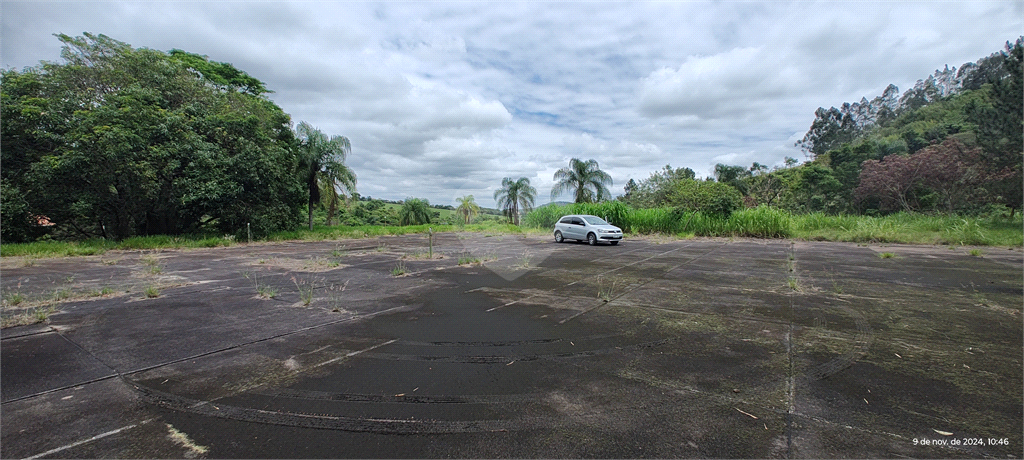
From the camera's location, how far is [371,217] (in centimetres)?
4425

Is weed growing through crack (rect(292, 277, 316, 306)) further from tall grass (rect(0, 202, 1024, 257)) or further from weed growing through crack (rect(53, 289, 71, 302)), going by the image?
tall grass (rect(0, 202, 1024, 257))

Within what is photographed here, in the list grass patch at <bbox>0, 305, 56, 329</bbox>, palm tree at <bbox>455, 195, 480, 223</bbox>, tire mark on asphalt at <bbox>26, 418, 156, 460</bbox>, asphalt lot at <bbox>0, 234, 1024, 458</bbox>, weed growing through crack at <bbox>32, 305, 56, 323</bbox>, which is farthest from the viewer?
palm tree at <bbox>455, 195, 480, 223</bbox>

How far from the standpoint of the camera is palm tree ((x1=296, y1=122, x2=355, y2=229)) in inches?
925

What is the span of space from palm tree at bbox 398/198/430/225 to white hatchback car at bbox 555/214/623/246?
25287mm

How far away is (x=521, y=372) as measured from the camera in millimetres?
3559

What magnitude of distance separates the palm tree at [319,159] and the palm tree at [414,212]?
17.2m

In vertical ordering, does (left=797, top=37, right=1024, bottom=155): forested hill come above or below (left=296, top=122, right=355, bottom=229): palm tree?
above

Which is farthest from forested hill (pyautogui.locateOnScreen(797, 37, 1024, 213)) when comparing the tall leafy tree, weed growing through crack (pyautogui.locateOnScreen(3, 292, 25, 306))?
weed growing through crack (pyautogui.locateOnScreen(3, 292, 25, 306))

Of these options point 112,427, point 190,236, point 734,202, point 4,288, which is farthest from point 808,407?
point 190,236

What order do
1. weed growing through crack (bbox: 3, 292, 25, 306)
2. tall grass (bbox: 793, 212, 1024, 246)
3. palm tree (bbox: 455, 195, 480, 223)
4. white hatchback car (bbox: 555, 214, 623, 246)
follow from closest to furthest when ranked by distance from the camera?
weed growing through crack (bbox: 3, 292, 25, 306), tall grass (bbox: 793, 212, 1024, 246), white hatchback car (bbox: 555, 214, 623, 246), palm tree (bbox: 455, 195, 480, 223)

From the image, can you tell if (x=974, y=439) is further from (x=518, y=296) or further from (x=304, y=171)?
(x=304, y=171)

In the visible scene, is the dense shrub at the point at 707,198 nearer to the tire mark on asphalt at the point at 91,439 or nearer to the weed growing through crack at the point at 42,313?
the tire mark on asphalt at the point at 91,439

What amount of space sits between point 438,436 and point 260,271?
925cm

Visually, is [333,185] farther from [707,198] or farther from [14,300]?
[707,198]
